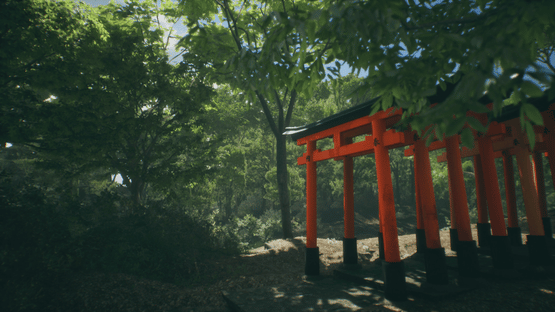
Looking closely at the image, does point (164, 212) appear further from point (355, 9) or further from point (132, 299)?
point (355, 9)

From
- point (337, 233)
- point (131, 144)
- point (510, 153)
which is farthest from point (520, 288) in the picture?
point (337, 233)

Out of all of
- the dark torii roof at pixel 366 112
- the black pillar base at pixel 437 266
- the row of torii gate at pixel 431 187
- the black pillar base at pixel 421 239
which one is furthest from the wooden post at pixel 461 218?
the black pillar base at pixel 421 239

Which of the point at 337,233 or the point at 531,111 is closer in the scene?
the point at 531,111

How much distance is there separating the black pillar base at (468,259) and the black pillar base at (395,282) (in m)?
1.61

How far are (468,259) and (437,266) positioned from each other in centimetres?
96

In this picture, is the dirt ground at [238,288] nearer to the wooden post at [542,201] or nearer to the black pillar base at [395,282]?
the black pillar base at [395,282]

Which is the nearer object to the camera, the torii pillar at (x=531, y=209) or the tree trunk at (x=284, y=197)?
the torii pillar at (x=531, y=209)

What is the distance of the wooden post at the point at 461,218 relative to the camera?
528cm

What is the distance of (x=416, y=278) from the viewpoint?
224 inches

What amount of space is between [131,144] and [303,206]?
21.5 meters

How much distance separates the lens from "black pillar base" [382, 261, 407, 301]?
4.71m

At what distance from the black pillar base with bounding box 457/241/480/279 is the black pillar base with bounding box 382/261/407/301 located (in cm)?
161

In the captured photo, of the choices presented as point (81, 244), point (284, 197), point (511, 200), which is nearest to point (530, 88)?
point (511, 200)

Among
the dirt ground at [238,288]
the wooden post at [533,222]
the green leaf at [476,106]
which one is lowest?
the dirt ground at [238,288]
